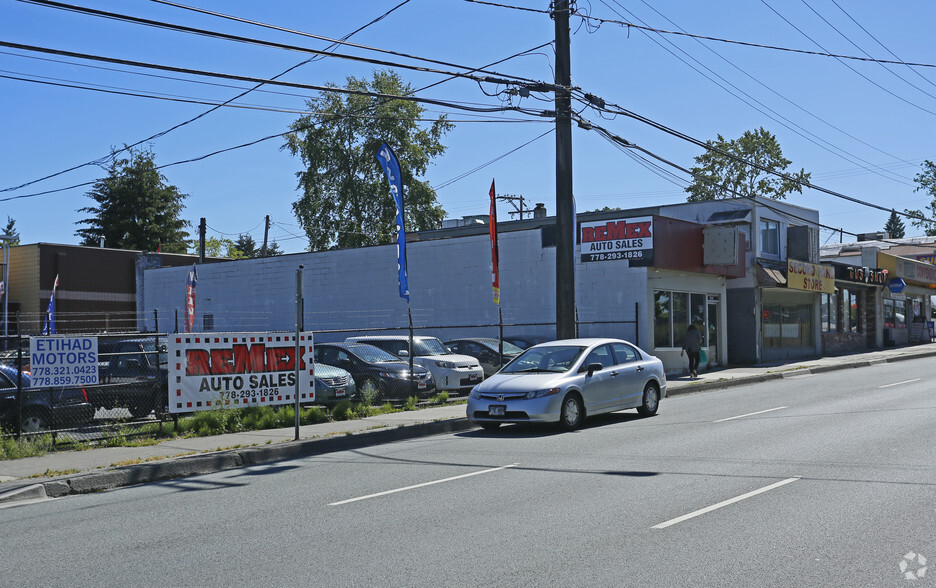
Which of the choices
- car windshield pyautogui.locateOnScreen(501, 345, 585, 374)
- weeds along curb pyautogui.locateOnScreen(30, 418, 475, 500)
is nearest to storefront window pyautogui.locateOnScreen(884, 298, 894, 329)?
car windshield pyautogui.locateOnScreen(501, 345, 585, 374)

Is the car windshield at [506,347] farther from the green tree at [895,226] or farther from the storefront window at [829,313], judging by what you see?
the green tree at [895,226]

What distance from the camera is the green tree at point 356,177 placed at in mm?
51188

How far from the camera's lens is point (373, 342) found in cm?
2236

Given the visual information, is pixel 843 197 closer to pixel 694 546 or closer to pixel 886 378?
pixel 886 378

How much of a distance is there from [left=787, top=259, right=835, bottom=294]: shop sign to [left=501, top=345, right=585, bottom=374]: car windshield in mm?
19823

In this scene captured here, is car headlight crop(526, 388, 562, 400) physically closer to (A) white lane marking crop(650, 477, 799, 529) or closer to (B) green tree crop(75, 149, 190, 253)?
(A) white lane marking crop(650, 477, 799, 529)

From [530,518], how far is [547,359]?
26.0 ft

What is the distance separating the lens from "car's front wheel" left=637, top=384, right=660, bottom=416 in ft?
53.8

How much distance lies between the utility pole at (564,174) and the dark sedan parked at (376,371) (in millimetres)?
3421

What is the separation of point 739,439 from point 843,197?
19157 millimetres

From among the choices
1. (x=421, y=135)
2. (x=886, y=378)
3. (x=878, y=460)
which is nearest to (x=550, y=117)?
(x=878, y=460)

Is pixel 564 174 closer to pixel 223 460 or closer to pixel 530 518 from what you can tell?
pixel 223 460

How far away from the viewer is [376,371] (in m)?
19.0

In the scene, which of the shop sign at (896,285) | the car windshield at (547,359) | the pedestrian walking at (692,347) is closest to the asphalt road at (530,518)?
the car windshield at (547,359)
